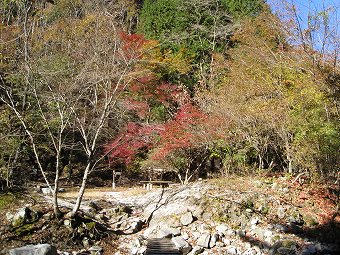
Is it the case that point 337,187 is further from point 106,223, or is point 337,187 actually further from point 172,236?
point 106,223

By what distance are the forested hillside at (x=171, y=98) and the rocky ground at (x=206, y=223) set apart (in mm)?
1280

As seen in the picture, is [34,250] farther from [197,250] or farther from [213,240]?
[213,240]

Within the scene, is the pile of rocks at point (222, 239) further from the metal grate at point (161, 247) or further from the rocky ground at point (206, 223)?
the metal grate at point (161, 247)

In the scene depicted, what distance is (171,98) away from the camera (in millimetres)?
21797

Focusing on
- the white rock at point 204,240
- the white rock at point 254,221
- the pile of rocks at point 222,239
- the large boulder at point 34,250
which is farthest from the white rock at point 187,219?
the large boulder at point 34,250

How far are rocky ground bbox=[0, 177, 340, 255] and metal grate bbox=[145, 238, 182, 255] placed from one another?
0.15m

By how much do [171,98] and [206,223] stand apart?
11.9 metres

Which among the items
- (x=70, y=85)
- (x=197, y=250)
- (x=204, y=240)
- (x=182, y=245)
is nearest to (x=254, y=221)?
(x=204, y=240)

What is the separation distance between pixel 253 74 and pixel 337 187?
6.33m

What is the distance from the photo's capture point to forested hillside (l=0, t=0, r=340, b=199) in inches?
427

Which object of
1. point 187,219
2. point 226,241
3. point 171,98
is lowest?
point 226,241

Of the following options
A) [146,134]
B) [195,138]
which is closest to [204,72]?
[146,134]

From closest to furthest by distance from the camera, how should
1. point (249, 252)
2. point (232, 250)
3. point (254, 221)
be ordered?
point (249, 252) < point (232, 250) < point (254, 221)

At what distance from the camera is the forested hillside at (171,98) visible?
427 inches
